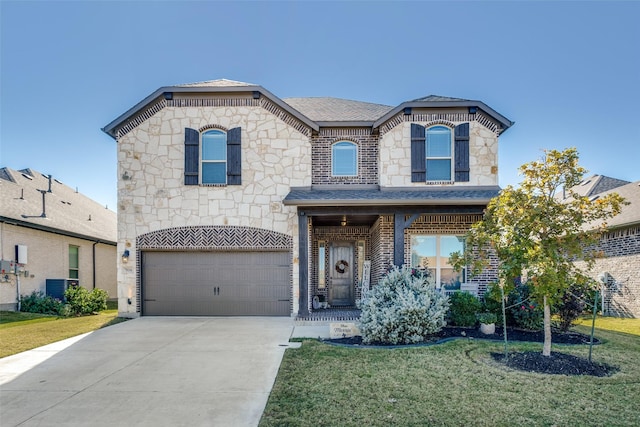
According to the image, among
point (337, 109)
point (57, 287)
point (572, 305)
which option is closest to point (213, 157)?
point (337, 109)

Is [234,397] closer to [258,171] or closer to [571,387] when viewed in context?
[571,387]

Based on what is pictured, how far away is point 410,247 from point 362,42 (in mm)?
7023

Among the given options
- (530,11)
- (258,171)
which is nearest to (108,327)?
(258,171)

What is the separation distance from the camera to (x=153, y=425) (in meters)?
4.13

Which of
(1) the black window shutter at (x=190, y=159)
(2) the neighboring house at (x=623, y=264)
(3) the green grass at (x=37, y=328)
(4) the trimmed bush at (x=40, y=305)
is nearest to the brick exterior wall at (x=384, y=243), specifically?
(1) the black window shutter at (x=190, y=159)

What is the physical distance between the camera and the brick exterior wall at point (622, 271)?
515 inches

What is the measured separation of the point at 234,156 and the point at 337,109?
414 cm

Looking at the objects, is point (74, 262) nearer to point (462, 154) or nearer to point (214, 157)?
point (214, 157)

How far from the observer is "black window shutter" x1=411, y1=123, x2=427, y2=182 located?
37.7ft

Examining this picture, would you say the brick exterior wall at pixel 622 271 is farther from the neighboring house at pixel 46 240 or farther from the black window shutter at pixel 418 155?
the neighboring house at pixel 46 240

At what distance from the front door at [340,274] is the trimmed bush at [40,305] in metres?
8.92

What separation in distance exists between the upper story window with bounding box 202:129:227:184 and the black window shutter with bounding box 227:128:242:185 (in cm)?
19

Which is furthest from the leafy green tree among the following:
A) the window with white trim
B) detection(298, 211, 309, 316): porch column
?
detection(298, 211, 309, 316): porch column

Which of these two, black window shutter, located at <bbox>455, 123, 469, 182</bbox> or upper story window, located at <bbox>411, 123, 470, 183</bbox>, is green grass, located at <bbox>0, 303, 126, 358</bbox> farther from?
black window shutter, located at <bbox>455, 123, 469, 182</bbox>
